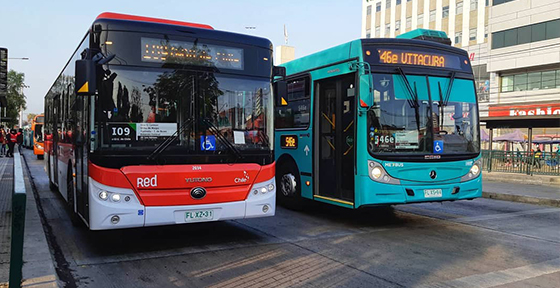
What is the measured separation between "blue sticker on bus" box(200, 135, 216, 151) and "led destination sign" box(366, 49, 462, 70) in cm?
314

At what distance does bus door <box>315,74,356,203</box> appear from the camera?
27.5ft

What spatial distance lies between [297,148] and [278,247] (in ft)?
11.1

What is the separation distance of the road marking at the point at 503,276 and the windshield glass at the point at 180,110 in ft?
10.4

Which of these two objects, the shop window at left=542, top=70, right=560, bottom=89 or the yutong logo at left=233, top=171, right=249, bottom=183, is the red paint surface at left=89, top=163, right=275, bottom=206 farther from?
the shop window at left=542, top=70, right=560, bottom=89

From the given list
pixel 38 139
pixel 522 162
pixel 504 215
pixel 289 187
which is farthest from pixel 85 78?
pixel 38 139

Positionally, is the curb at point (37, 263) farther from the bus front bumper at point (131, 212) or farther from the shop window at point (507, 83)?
the shop window at point (507, 83)

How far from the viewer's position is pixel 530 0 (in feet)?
130

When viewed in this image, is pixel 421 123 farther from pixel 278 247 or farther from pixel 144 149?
pixel 144 149

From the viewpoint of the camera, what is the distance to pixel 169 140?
20.5 ft

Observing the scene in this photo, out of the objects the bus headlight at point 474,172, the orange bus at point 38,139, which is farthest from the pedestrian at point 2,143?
the bus headlight at point 474,172

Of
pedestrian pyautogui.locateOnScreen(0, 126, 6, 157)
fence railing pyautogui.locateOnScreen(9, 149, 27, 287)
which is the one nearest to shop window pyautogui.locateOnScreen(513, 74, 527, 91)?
pedestrian pyautogui.locateOnScreen(0, 126, 6, 157)

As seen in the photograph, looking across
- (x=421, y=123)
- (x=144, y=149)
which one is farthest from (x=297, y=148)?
(x=144, y=149)

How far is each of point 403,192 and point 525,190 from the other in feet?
29.9

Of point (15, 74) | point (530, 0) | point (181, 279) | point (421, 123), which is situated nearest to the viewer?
point (181, 279)
